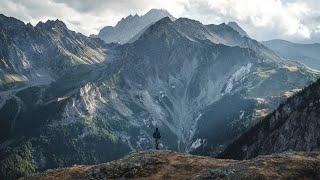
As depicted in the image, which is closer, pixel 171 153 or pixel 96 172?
pixel 96 172

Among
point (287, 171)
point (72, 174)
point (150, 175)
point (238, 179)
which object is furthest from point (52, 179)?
point (287, 171)

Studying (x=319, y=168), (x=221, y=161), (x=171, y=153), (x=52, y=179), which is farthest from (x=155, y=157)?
(x=319, y=168)

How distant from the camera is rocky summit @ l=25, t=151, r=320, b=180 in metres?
66.9

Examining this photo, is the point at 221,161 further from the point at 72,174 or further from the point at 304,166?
the point at 72,174

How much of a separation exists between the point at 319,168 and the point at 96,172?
129 feet

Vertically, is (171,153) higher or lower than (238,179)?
higher

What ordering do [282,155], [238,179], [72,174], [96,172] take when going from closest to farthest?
[238,179]
[282,155]
[96,172]
[72,174]

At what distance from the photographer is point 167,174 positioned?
79.1 metres

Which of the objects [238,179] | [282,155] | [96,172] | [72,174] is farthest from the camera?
[72,174]

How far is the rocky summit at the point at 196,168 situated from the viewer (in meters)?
66.9

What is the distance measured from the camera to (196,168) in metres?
82.6

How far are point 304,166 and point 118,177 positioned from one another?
3158cm

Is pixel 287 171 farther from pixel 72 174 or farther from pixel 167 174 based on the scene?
pixel 72 174

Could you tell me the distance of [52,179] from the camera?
287ft
